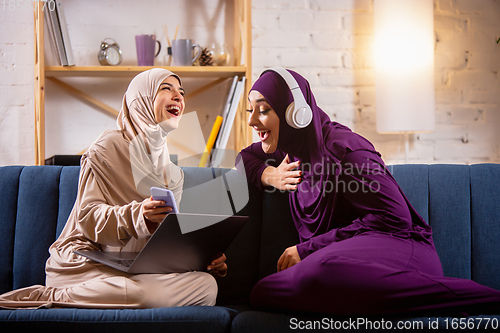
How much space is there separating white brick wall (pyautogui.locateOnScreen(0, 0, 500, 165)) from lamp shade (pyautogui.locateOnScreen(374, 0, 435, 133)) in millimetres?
300

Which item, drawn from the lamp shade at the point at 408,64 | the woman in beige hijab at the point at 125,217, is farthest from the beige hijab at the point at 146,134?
the lamp shade at the point at 408,64

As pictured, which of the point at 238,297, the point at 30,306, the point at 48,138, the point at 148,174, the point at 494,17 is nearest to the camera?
the point at 30,306

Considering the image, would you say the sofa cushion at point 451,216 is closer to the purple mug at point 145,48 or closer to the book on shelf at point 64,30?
the purple mug at point 145,48

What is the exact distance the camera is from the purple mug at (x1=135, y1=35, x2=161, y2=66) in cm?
171

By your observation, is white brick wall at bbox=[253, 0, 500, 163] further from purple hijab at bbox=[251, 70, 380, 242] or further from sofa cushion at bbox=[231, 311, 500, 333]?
sofa cushion at bbox=[231, 311, 500, 333]

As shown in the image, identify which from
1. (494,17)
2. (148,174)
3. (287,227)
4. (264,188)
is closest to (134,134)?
(148,174)

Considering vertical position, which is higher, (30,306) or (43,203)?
(43,203)

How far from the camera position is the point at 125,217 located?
1.04 m

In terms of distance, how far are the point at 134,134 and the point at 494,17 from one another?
1895 mm

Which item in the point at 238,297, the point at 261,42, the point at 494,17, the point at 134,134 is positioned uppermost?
the point at 494,17

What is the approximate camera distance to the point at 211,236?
1051 millimetres

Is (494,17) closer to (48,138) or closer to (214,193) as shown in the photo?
(214,193)

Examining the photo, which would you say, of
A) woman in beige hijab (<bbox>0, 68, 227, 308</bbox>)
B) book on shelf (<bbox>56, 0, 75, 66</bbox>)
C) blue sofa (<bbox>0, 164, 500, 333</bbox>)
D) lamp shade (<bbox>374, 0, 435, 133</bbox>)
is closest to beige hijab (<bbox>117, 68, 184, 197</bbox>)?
woman in beige hijab (<bbox>0, 68, 227, 308</bbox>)

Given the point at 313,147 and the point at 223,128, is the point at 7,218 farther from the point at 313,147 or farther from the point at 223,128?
the point at 313,147
